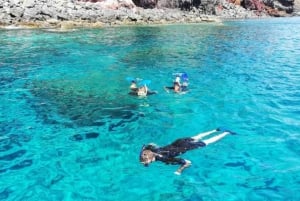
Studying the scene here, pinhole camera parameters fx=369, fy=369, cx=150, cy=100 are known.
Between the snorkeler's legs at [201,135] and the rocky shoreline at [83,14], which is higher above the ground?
the rocky shoreline at [83,14]


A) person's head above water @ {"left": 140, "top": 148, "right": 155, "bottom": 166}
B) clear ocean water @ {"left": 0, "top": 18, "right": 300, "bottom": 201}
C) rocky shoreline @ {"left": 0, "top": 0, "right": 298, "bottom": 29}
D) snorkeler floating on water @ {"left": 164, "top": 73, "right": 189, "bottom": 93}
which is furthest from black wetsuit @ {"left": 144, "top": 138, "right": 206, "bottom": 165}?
rocky shoreline @ {"left": 0, "top": 0, "right": 298, "bottom": 29}

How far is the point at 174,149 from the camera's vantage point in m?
11.9

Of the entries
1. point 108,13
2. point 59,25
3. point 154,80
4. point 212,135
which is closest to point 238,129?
point 212,135

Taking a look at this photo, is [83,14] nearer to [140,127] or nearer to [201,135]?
[140,127]

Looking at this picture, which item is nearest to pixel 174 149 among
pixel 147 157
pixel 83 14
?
pixel 147 157

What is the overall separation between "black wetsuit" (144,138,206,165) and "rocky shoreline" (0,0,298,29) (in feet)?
145

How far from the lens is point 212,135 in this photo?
1405 cm

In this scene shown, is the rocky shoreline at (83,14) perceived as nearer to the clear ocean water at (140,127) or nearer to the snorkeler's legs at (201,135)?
the clear ocean water at (140,127)

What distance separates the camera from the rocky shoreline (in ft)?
179

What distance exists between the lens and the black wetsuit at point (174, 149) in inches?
448

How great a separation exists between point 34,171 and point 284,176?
299 inches

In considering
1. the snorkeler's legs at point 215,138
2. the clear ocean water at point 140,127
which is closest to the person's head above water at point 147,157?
the clear ocean water at point 140,127

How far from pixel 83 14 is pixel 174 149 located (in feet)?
172

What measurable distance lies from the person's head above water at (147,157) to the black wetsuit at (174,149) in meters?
0.15
